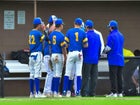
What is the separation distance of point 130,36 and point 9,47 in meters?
4.38

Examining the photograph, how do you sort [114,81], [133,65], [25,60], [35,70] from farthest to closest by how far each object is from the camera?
1. [25,60]
2. [133,65]
3. [114,81]
4. [35,70]

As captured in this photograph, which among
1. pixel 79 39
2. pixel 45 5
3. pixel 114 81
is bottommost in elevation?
pixel 114 81

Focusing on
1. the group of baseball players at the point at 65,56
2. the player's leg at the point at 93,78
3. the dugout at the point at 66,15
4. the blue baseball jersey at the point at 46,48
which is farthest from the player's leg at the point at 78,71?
the dugout at the point at 66,15

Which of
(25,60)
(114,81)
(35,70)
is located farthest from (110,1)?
(35,70)

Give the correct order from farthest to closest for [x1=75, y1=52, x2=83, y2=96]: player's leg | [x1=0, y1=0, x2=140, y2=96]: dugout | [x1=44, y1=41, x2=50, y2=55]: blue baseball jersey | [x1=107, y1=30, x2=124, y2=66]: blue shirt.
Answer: [x1=0, y1=0, x2=140, y2=96]: dugout
[x1=107, y1=30, x2=124, y2=66]: blue shirt
[x1=44, y1=41, x2=50, y2=55]: blue baseball jersey
[x1=75, y1=52, x2=83, y2=96]: player's leg

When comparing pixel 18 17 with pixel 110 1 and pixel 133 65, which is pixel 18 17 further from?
pixel 133 65

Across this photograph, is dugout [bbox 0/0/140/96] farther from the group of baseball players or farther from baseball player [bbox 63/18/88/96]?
baseball player [bbox 63/18/88/96]

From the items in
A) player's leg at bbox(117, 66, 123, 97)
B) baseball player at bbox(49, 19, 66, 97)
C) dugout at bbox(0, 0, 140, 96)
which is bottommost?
player's leg at bbox(117, 66, 123, 97)

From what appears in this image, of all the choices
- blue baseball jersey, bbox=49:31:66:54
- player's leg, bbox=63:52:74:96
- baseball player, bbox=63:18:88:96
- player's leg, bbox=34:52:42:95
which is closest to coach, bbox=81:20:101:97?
baseball player, bbox=63:18:88:96

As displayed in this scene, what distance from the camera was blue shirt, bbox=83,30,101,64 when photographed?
17797 mm

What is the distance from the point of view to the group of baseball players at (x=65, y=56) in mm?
16859

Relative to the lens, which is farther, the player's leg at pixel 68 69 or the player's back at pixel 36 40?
the player's leg at pixel 68 69

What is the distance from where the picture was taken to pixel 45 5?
22547mm

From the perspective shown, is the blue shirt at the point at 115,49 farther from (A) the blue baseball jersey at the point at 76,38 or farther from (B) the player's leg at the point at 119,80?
(A) the blue baseball jersey at the point at 76,38
